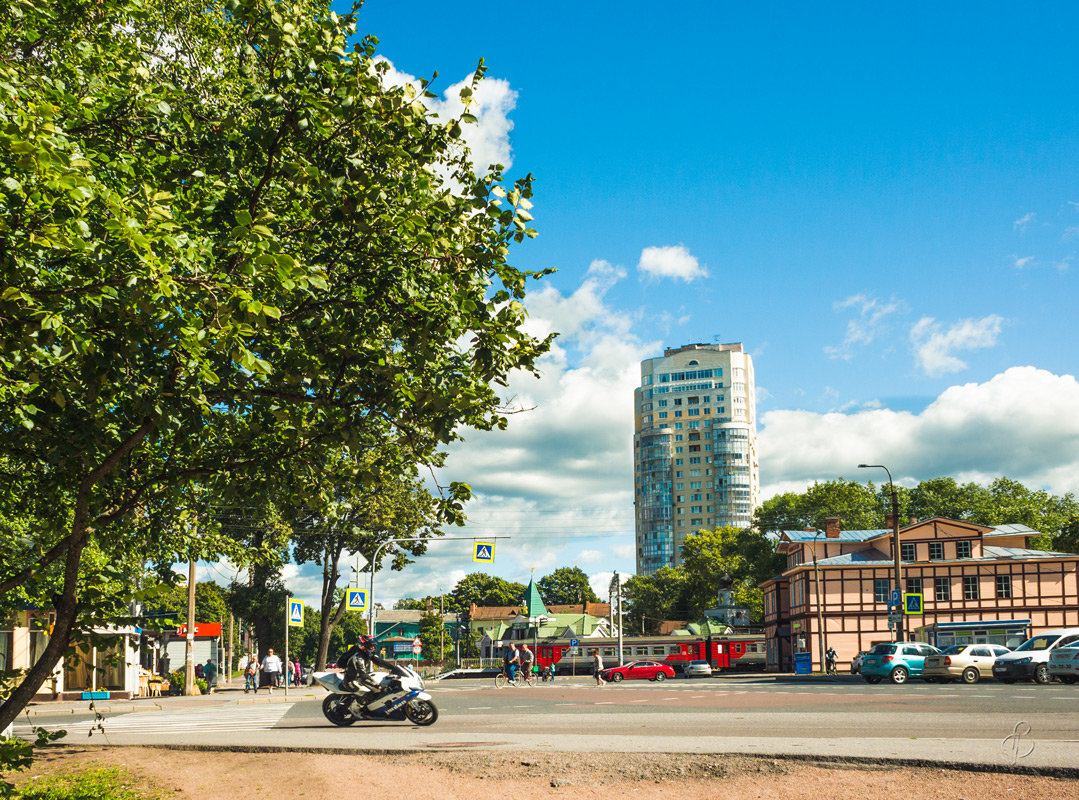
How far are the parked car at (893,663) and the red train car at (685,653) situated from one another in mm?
40411

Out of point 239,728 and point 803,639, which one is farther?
point 803,639

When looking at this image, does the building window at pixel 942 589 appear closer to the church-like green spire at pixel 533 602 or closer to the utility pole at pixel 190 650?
the utility pole at pixel 190 650

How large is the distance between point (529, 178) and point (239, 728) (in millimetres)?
13012

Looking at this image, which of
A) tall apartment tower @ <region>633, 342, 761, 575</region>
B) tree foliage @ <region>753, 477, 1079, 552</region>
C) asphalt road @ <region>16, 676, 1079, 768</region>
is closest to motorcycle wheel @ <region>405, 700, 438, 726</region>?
asphalt road @ <region>16, 676, 1079, 768</region>

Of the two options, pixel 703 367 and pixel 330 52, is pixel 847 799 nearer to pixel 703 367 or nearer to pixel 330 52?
pixel 330 52

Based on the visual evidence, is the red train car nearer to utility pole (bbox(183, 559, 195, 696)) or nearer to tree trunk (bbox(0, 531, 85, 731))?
utility pole (bbox(183, 559, 195, 696))

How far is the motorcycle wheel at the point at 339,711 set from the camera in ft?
54.9

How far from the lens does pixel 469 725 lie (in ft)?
53.3

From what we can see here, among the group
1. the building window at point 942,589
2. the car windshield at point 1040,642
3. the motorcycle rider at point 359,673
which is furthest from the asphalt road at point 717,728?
the building window at point 942,589

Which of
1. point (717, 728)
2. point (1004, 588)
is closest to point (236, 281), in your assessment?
point (717, 728)

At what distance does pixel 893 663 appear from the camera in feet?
107

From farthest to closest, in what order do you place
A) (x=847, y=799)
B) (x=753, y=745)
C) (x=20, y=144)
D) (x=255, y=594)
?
1. (x=255, y=594)
2. (x=753, y=745)
3. (x=847, y=799)
4. (x=20, y=144)

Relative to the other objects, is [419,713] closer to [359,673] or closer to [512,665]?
[359,673]

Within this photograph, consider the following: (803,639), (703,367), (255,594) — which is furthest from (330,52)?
(703,367)
